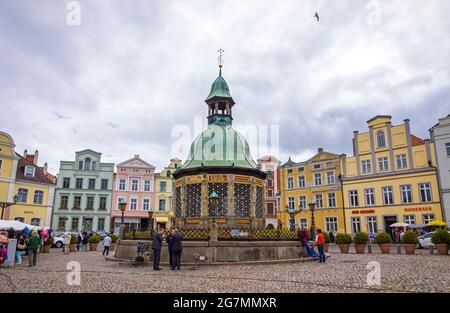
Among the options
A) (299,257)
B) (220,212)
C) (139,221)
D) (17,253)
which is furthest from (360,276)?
(139,221)

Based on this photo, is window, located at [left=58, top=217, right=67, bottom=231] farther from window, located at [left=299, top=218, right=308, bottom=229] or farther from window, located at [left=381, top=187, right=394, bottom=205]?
window, located at [left=381, top=187, right=394, bottom=205]

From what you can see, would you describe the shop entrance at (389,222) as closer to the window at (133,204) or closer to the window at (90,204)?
the window at (133,204)

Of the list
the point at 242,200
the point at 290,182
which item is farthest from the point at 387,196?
the point at 242,200

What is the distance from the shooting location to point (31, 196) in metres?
45.2

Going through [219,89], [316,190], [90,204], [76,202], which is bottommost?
[90,204]

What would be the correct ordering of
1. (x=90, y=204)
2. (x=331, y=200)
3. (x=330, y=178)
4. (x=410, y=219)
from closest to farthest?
1. (x=410, y=219)
2. (x=331, y=200)
3. (x=330, y=178)
4. (x=90, y=204)

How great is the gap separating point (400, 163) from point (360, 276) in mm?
32407

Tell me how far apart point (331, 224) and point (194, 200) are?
1107 inches

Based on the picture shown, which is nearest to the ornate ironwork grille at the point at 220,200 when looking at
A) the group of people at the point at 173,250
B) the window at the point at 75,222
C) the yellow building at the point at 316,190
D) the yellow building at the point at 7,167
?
the group of people at the point at 173,250

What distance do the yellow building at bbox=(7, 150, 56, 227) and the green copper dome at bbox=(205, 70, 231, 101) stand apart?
31.3 m

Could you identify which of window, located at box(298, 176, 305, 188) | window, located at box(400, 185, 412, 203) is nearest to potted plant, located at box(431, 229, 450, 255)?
window, located at box(400, 185, 412, 203)

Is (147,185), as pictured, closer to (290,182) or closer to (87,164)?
(87,164)

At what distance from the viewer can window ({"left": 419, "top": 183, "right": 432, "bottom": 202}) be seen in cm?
3728
